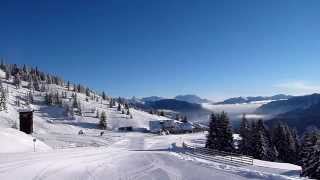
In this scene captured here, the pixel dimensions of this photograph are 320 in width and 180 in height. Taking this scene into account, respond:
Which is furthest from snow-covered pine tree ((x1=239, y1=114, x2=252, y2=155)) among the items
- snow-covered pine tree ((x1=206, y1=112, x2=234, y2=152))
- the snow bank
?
the snow bank

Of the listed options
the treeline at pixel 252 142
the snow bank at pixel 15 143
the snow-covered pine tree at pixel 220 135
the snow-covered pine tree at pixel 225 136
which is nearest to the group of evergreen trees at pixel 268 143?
the treeline at pixel 252 142

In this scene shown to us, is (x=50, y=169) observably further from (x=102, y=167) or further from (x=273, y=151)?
(x=273, y=151)

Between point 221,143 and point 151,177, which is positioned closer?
point 151,177

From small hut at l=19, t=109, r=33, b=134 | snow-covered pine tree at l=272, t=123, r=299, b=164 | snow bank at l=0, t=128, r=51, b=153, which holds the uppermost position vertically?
small hut at l=19, t=109, r=33, b=134

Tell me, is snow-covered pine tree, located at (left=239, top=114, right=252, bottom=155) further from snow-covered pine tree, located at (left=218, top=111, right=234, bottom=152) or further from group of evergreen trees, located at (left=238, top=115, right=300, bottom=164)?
snow-covered pine tree, located at (left=218, top=111, right=234, bottom=152)

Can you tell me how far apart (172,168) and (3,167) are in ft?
47.7

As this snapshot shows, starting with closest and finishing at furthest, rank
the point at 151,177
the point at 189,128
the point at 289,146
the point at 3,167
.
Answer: the point at 151,177 → the point at 3,167 → the point at 289,146 → the point at 189,128

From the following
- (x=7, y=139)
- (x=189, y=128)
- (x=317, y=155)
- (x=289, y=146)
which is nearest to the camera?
(x=317, y=155)

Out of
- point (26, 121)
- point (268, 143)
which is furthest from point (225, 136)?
point (26, 121)

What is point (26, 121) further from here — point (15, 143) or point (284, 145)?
point (284, 145)

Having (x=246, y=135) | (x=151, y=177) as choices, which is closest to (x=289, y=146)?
(x=246, y=135)

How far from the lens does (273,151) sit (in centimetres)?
8569

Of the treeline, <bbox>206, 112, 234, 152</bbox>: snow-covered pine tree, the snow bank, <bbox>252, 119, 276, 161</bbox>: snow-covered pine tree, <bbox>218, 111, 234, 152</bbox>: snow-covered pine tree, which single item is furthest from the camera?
<bbox>206, 112, 234, 152</bbox>: snow-covered pine tree

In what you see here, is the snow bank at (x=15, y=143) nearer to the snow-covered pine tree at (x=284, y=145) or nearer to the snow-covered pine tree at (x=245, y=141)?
the snow-covered pine tree at (x=245, y=141)
